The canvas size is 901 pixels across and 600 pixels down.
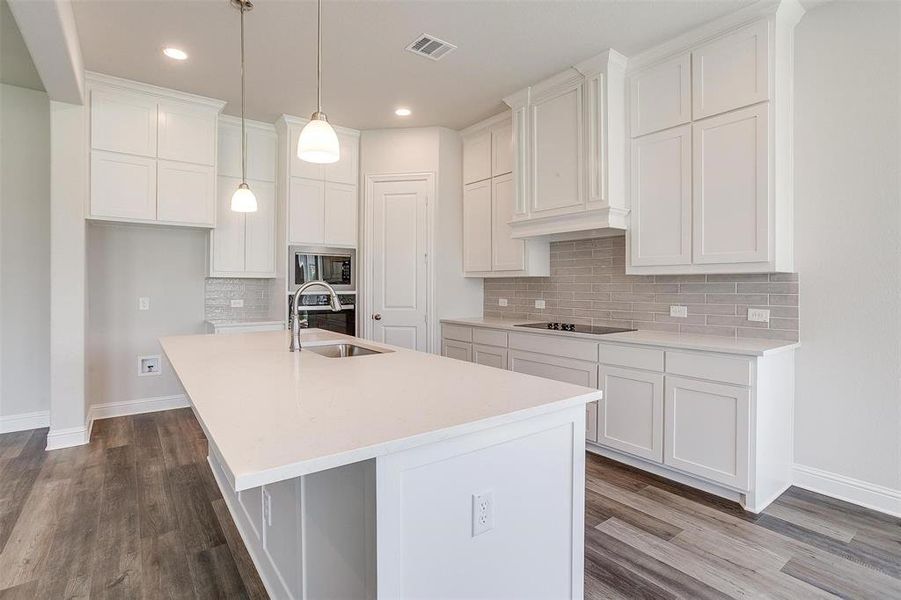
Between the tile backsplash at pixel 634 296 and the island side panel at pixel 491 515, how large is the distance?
2.00m

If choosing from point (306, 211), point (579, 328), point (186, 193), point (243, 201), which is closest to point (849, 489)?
point (579, 328)

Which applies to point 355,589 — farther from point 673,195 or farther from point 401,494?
point 673,195

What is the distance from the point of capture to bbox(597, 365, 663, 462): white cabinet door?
287cm

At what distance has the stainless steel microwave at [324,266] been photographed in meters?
4.47

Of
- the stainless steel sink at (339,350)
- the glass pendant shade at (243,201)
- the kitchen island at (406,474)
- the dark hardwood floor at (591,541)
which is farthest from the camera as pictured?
the glass pendant shade at (243,201)

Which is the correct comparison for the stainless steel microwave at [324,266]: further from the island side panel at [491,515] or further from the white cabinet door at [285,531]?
the island side panel at [491,515]

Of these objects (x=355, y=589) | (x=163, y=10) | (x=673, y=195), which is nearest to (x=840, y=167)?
(x=673, y=195)

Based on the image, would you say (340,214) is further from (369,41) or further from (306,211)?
(369,41)

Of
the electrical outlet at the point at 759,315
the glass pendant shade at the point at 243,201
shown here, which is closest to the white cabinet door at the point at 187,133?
the glass pendant shade at the point at 243,201

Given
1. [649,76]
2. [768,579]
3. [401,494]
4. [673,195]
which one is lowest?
[768,579]

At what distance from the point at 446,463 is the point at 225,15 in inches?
113

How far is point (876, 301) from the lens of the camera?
8.22 feet

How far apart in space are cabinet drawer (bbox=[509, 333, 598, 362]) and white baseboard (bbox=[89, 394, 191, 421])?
2902 millimetres

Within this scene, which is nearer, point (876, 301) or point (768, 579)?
point (768, 579)
